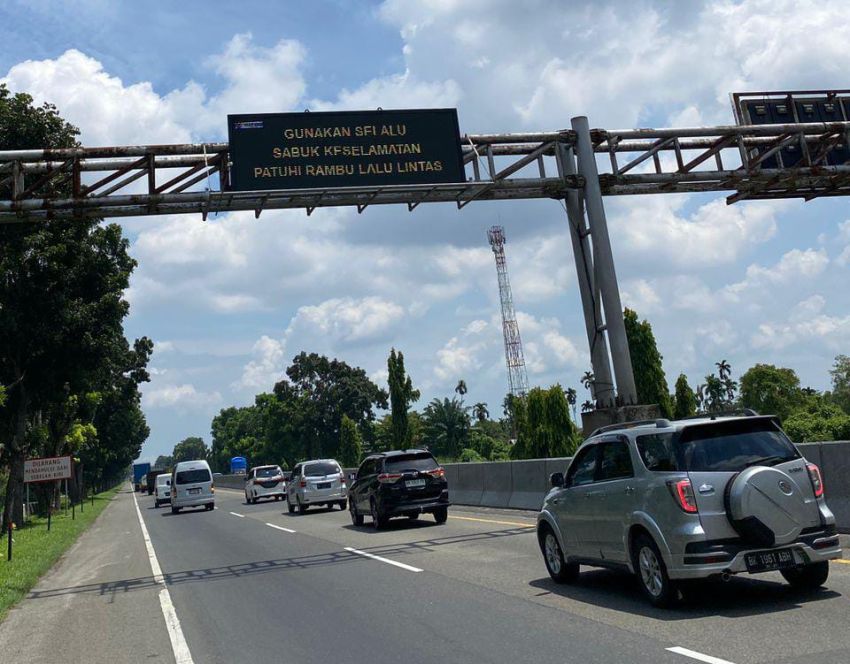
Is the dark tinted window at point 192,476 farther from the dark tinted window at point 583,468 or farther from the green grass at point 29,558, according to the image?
the dark tinted window at point 583,468

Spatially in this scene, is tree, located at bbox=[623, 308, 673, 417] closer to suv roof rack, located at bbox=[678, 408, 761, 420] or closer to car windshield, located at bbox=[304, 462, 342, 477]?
car windshield, located at bbox=[304, 462, 342, 477]

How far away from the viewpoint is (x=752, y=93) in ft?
64.3

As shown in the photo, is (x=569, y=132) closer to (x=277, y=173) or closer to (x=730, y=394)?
(x=277, y=173)

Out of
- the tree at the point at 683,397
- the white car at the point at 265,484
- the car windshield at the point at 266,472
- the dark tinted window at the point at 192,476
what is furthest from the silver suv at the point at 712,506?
the tree at the point at 683,397

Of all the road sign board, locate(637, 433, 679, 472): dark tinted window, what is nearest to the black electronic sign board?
locate(637, 433, 679, 472): dark tinted window

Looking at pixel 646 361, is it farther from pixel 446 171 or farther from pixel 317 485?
pixel 446 171

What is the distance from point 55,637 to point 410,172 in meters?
10.9

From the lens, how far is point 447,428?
89312mm

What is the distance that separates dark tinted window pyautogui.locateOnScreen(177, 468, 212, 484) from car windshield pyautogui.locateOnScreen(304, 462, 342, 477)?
10247mm

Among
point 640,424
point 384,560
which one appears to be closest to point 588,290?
point 384,560

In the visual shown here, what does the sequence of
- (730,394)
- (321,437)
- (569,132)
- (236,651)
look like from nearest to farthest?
(236,651) → (569,132) → (321,437) → (730,394)

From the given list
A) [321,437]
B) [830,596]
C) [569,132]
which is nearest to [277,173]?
[569,132]

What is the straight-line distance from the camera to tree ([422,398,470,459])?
89125 mm

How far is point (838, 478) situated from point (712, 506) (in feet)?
18.3
